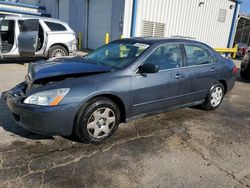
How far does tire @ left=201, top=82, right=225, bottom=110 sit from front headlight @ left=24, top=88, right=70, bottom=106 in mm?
3115

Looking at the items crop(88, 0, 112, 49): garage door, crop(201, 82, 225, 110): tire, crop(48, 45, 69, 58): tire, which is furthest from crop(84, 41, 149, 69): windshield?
crop(88, 0, 112, 49): garage door

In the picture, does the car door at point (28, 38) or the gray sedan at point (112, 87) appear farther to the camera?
the car door at point (28, 38)

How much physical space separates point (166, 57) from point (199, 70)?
825 mm

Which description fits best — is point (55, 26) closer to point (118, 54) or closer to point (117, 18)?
point (117, 18)

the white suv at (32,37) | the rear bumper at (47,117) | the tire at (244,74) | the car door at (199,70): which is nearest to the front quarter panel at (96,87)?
the rear bumper at (47,117)

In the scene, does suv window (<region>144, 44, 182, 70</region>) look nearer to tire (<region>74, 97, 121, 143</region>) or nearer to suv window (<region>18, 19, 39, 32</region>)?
tire (<region>74, 97, 121, 143</region>)

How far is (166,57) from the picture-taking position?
4.15 m

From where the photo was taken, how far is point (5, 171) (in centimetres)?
275

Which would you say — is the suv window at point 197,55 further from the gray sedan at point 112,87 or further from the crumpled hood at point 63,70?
the crumpled hood at point 63,70

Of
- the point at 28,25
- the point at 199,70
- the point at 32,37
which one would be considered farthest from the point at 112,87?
the point at 28,25

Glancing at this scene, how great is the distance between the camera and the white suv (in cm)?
838

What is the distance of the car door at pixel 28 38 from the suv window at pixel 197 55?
18.9ft

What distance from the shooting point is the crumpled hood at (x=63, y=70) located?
11.0 feet

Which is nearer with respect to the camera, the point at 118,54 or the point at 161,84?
the point at 161,84
